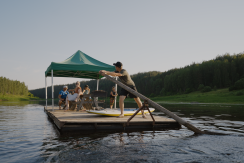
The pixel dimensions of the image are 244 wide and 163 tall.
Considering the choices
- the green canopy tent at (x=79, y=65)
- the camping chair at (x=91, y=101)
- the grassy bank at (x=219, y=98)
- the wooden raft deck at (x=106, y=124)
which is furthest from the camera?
the grassy bank at (x=219, y=98)

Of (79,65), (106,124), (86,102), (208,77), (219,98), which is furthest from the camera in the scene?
(208,77)

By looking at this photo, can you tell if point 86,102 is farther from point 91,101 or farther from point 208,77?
point 208,77

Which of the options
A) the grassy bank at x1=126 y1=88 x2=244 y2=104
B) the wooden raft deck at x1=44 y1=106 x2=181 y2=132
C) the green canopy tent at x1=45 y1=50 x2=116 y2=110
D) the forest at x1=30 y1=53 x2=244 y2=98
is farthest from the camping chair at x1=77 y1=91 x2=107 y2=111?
the forest at x1=30 y1=53 x2=244 y2=98

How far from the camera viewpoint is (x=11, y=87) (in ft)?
397

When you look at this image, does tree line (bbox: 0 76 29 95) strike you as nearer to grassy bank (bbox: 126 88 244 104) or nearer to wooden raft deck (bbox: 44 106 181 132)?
grassy bank (bbox: 126 88 244 104)

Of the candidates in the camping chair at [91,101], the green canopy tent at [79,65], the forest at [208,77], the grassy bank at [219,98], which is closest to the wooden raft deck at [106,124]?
the camping chair at [91,101]

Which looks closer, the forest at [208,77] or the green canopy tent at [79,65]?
the green canopy tent at [79,65]

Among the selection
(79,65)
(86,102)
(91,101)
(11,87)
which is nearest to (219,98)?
(91,101)

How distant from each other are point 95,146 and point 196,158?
246 cm

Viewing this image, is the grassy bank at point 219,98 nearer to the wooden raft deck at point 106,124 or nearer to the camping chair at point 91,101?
the camping chair at point 91,101

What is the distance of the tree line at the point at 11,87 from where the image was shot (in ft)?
373

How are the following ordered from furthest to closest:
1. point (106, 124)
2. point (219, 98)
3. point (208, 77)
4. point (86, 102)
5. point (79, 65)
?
point (208, 77) < point (219, 98) < point (79, 65) < point (86, 102) < point (106, 124)

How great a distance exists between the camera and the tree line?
114 metres

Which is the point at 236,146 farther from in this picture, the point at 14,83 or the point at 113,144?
the point at 14,83
